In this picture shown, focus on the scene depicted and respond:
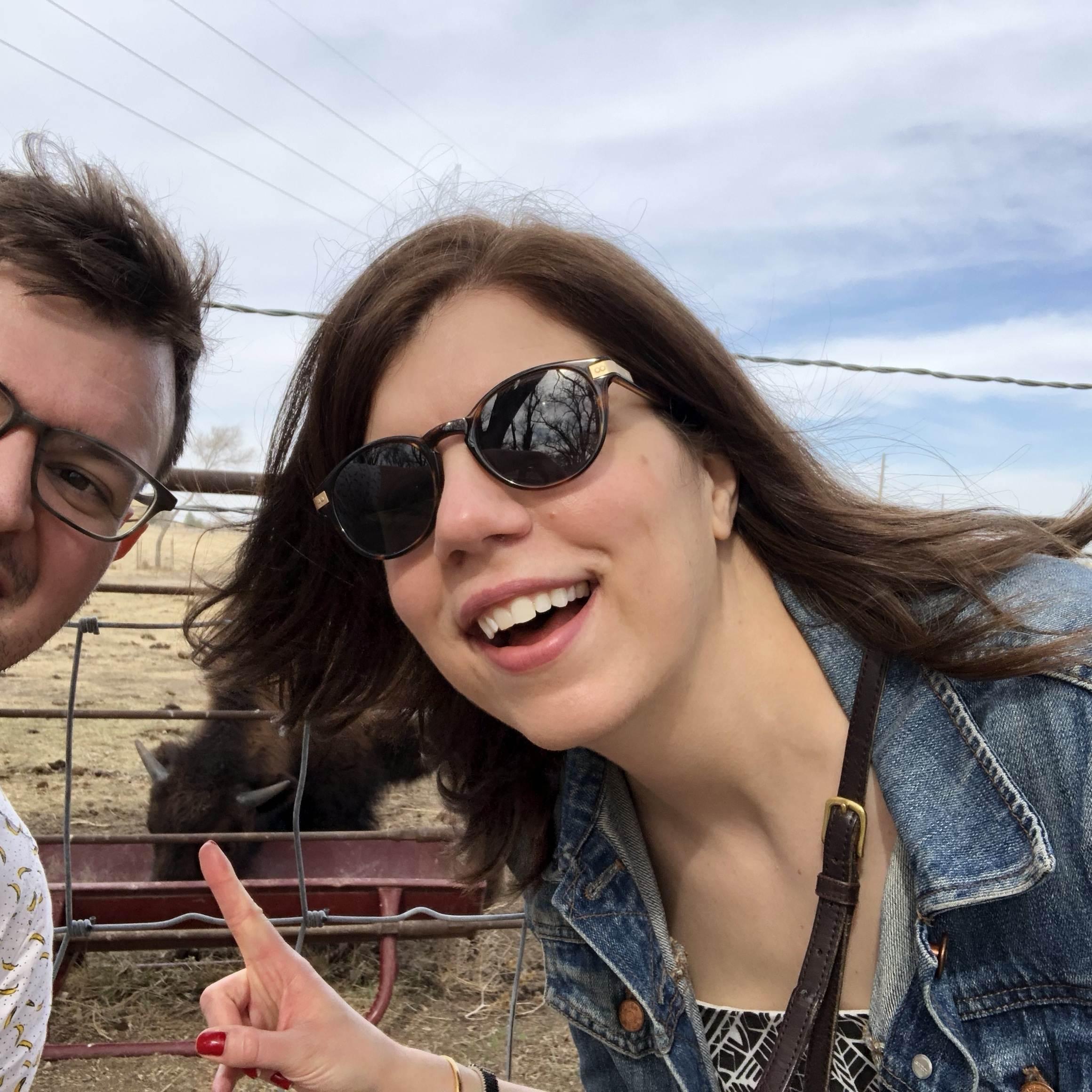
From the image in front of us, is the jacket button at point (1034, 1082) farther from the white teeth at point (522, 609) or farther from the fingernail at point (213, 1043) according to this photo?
the fingernail at point (213, 1043)

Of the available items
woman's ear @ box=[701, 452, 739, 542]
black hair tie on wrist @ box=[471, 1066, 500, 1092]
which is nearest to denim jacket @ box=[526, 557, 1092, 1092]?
woman's ear @ box=[701, 452, 739, 542]

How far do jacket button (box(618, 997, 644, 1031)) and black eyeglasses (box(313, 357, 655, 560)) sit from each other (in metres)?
1.01

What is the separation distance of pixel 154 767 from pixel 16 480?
4.45 m

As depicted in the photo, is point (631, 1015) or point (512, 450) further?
point (631, 1015)

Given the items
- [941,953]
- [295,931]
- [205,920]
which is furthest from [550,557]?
[295,931]

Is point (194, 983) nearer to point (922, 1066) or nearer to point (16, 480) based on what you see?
point (16, 480)

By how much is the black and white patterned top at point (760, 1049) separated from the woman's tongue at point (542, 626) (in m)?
0.76

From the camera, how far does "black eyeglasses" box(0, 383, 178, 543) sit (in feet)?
5.34

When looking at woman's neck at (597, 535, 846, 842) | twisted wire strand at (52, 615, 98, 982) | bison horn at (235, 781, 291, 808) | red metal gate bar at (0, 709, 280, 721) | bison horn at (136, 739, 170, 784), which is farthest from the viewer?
bison horn at (136, 739, 170, 784)

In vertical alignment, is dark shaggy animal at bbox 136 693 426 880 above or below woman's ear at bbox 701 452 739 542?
below

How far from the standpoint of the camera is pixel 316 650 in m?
2.07

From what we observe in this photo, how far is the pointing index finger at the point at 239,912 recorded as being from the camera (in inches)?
58.2

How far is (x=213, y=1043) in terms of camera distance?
4.50ft

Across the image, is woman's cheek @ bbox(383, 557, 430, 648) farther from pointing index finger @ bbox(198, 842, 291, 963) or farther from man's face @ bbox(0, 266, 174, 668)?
man's face @ bbox(0, 266, 174, 668)
